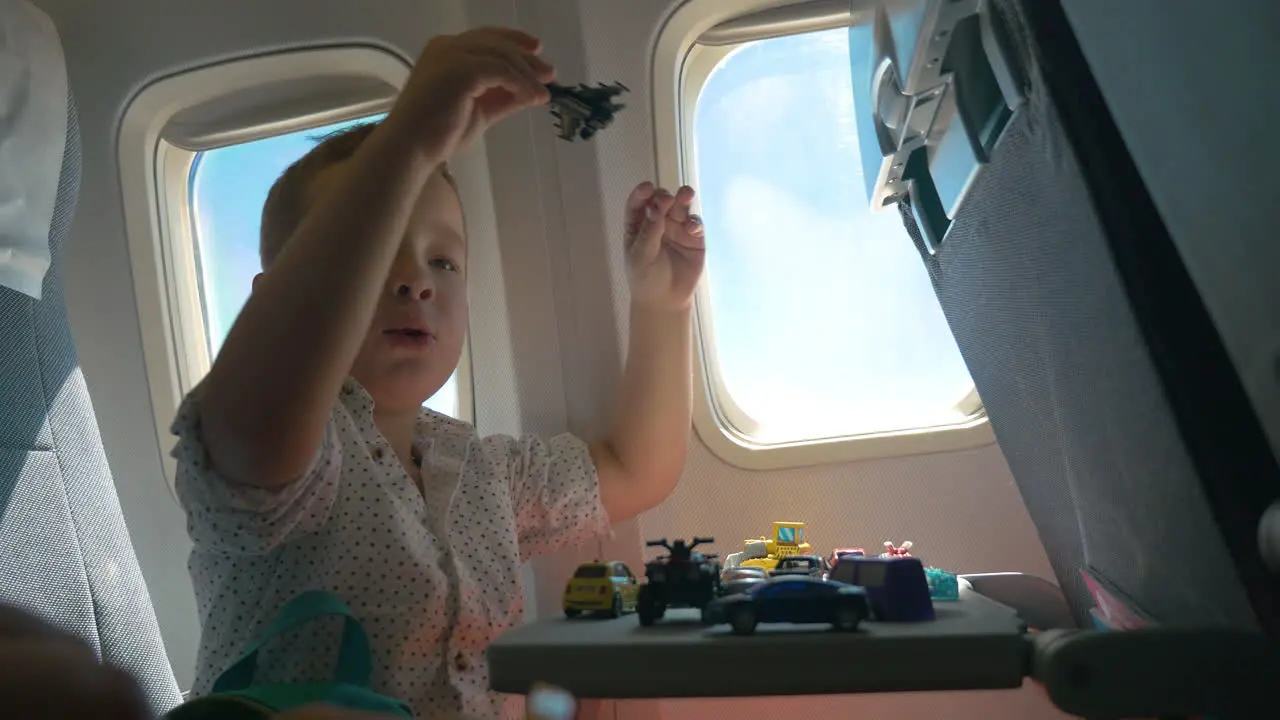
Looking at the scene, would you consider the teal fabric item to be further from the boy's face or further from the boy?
the boy's face

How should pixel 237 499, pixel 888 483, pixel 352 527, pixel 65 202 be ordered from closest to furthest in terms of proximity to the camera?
pixel 237 499, pixel 352 527, pixel 65 202, pixel 888 483

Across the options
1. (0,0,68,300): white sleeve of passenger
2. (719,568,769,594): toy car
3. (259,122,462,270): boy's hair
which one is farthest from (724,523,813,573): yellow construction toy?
(0,0,68,300): white sleeve of passenger

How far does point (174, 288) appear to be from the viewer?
5.26 feet

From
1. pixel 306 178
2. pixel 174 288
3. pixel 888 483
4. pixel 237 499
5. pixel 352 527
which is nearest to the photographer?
pixel 237 499

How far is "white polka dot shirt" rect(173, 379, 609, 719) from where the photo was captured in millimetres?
803

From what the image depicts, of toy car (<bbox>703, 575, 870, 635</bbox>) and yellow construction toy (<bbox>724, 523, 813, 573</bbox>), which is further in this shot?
yellow construction toy (<bbox>724, 523, 813, 573</bbox>)

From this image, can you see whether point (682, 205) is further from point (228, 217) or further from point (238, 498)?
point (228, 217)

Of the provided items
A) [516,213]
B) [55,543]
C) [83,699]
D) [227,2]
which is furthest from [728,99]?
[83,699]

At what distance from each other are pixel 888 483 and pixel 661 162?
0.56 m

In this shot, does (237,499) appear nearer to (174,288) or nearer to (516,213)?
(516,213)

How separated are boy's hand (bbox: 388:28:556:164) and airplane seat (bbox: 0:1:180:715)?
671 millimetres

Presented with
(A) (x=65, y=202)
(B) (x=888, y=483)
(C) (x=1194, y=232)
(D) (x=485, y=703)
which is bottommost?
(D) (x=485, y=703)

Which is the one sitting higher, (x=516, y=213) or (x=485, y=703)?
(x=516, y=213)

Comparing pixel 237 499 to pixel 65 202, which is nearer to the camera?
pixel 237 499
